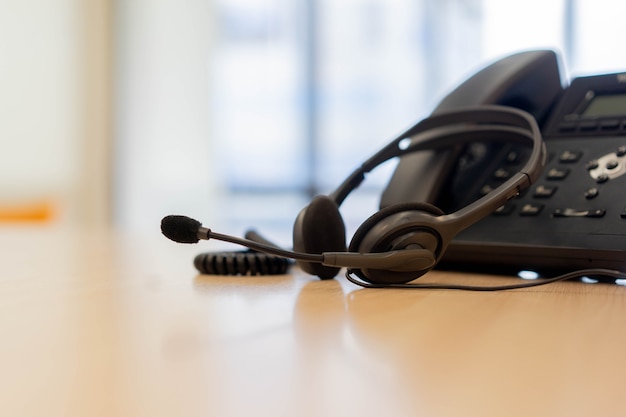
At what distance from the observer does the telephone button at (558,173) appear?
470 mm

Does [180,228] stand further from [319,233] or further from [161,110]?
[161,110]

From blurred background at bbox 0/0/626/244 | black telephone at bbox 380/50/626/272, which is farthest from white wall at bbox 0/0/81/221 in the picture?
black telephone at bbox 380/50/626/272

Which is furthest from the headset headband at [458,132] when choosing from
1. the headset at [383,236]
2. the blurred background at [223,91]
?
the blurred background at [223,91]

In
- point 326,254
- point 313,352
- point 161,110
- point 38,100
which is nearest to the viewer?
point 313,352

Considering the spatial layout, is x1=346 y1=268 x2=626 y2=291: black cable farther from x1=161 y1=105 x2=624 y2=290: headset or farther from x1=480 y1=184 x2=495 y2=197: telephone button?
x1=480 y1=184 x2=495 y2=197: telephone button

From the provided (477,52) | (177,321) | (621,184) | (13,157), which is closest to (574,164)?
(621,184)

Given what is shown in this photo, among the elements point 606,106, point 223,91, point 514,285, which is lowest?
point 514,285

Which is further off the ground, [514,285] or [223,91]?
[223,91]

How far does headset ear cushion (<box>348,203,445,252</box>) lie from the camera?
389mm

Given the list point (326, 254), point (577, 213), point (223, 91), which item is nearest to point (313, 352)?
point (326, 254)

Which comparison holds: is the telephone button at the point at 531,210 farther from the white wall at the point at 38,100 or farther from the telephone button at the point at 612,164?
the white wall at the point at 38,100

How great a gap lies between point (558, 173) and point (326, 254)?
203mm

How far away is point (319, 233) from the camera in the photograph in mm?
439

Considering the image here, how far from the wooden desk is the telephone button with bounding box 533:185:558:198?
0.27ft
